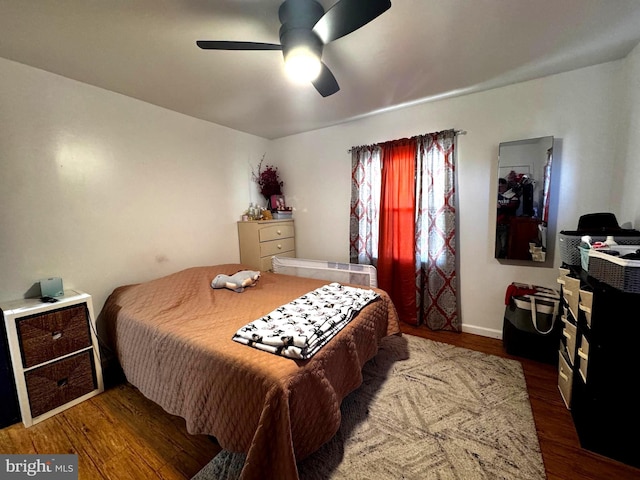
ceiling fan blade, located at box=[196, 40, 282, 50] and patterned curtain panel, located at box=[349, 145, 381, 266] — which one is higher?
ceiling fan blade, located at box=[196, 40, 282, 50]

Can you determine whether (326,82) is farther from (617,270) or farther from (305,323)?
(617,270)

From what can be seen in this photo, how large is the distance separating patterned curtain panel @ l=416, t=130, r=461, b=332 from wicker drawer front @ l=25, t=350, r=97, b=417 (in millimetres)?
2961

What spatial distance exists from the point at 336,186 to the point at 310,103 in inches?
42.4

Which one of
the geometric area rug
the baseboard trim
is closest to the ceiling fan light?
the geometric area rug

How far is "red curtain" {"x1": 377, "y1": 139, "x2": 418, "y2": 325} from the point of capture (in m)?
2.75

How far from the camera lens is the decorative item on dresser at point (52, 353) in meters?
1.55

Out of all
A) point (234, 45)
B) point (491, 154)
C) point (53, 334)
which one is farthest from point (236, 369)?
point (491, 154)

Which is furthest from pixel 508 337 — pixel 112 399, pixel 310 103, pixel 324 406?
pixel 112 399

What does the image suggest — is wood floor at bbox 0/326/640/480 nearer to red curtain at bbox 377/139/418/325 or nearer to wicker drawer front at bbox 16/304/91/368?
wicker drawer front at bbox 16/304/91/368

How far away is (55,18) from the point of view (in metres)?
1.36

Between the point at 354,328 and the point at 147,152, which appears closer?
the point at 354,328

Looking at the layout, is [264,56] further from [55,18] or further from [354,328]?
[354,328]

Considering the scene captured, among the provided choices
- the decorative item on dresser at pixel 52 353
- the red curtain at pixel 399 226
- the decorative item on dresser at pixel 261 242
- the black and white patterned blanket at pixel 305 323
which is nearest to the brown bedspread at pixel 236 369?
the black and white patterned blanket at pixel 305 323

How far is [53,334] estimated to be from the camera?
168 centimetres
